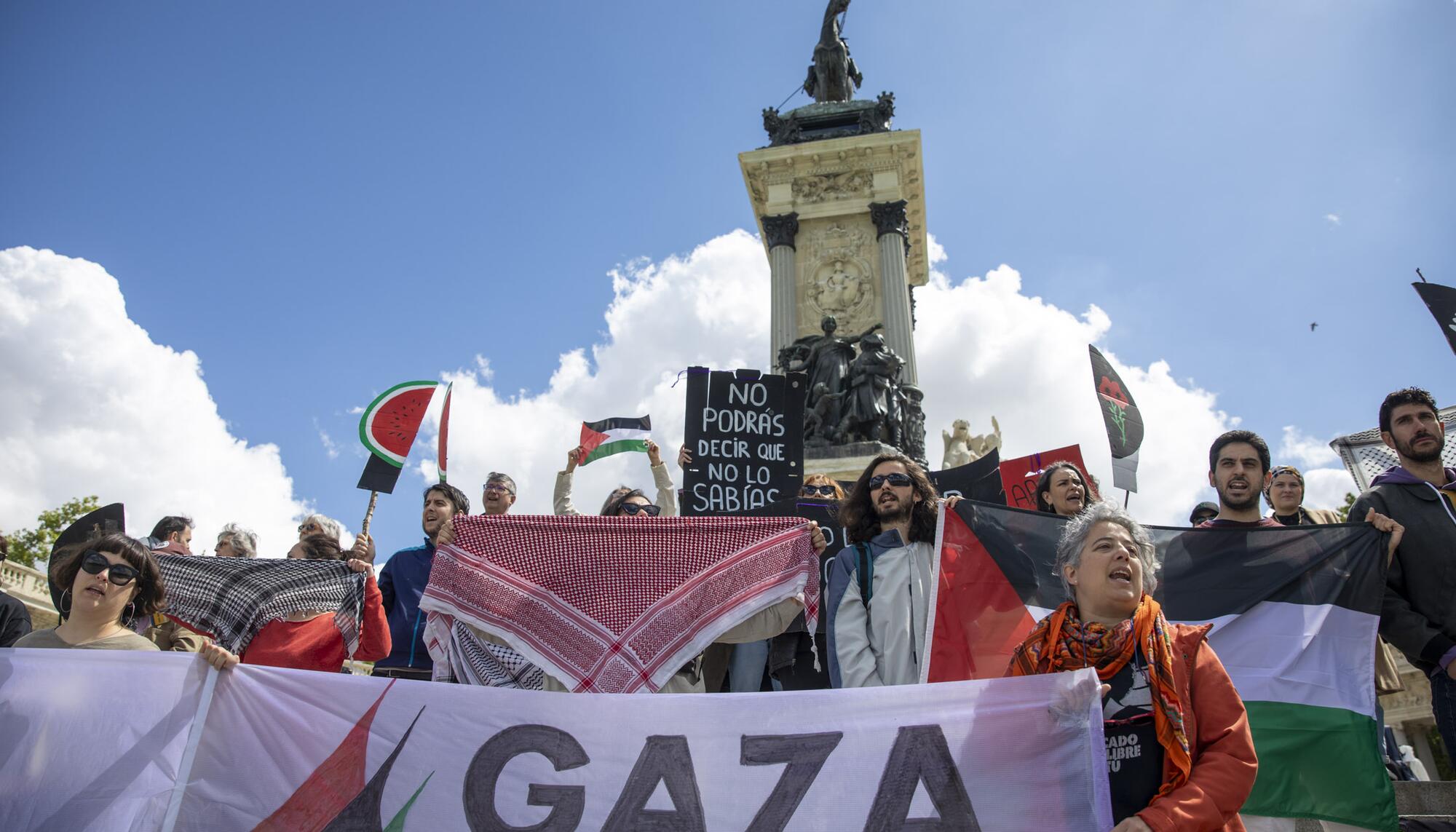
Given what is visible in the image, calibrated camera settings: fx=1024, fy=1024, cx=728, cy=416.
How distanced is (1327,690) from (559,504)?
4.23 metres

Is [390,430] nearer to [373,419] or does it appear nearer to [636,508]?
[373,419]

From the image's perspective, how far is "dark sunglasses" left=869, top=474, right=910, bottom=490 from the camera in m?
4.47

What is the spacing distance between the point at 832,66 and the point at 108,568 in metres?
19.7

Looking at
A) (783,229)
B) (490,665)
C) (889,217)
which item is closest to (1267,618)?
(490,665)

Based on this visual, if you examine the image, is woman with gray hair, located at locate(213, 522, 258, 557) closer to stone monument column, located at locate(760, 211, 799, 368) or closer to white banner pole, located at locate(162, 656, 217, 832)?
white banner pole, located at locate(162, 656, 217, 832)

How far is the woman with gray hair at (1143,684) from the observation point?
2.71 meters

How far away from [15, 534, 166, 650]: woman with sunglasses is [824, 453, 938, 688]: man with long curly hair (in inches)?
105

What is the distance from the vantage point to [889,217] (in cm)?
1773

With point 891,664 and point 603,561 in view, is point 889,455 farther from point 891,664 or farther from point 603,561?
point 603,561

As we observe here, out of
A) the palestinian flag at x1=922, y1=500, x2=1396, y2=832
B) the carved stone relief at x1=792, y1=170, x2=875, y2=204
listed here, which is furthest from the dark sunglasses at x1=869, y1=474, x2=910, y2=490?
the carved stone relief at x1=792, y1=170, x2=875, y2=204

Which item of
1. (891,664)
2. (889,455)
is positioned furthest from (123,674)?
(889,455)

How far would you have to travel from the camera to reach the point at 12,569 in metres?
19.5

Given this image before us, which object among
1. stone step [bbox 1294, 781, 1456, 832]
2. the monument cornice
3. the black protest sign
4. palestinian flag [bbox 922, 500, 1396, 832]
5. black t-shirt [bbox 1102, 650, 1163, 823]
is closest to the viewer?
black t-shirt [bbox 1102, 650, 1163, 823]

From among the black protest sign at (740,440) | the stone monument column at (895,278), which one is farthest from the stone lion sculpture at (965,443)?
the black protest sign at (740,440)
